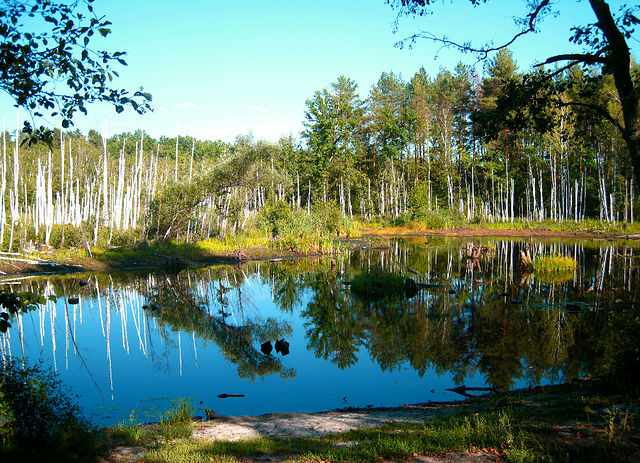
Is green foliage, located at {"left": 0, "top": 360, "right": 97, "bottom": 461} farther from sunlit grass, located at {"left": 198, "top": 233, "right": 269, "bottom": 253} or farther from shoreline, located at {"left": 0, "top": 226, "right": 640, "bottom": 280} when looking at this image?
sunlit grass, located at {"left": 198, "top": 233, "right": 269, "bottom": 253}

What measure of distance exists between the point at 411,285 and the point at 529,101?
450 inches

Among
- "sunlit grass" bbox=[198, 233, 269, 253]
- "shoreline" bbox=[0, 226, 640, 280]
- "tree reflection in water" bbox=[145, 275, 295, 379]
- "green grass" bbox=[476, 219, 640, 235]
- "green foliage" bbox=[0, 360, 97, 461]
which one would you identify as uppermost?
"green grass" bbox=[476, 219, 640, 235]

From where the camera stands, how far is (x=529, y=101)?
7.25 m

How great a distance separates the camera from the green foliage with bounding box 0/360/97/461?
462 cm

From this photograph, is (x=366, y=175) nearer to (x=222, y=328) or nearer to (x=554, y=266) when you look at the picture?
(x=554, y=266)

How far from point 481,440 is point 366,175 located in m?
51.1

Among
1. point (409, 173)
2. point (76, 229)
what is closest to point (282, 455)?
point (76, 229)

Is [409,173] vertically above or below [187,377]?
above

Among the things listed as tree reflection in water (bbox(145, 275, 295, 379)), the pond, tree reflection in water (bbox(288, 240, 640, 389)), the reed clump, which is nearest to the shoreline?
the pond

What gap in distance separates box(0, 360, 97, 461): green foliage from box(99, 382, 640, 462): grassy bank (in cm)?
55

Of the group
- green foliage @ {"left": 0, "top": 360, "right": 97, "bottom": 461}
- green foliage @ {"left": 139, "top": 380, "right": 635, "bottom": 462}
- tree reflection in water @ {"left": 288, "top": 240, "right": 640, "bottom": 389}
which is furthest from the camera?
tree reflection in water @ {"left": 288, "top": 240, "right": 640, "bottom": 389}

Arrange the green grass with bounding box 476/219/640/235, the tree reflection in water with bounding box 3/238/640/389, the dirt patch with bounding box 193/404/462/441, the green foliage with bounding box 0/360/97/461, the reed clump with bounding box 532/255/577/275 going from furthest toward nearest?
the green grass with bounding box 476/219/640/235
the reed clump with bounding box 532/255/577/275
the tree reflection in water with bounding box 3/238/640/389
the dirt patch with bounding box 193/404/462/441
the green foliage with bounding box 0/360/97/461

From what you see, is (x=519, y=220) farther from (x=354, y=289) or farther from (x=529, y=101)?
(x=529, y=101)

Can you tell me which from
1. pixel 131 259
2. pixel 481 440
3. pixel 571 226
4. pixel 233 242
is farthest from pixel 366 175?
pixel 481 440
